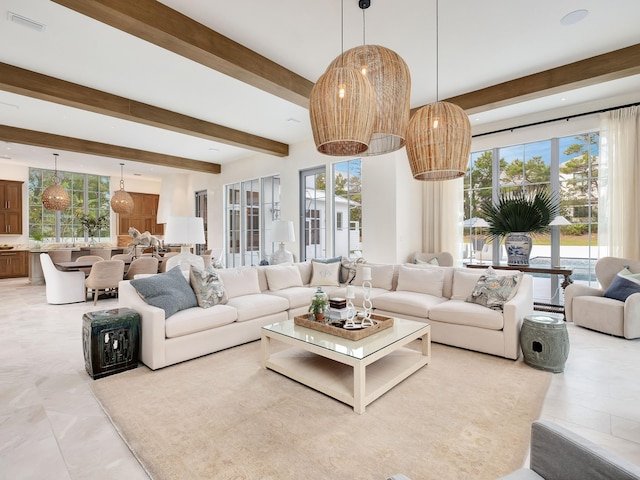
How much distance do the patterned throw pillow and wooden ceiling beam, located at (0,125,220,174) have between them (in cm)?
756

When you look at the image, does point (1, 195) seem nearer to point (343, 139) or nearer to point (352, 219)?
point (352, 219)

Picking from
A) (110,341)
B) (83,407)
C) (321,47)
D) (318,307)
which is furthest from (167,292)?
(321,47)

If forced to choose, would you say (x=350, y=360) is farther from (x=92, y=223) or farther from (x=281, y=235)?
(x=92, y=223)

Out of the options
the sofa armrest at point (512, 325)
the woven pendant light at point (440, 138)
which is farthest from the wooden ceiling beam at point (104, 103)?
the sofa armrest at point (512, 325)

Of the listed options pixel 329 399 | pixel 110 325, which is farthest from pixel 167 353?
pixel 329 399

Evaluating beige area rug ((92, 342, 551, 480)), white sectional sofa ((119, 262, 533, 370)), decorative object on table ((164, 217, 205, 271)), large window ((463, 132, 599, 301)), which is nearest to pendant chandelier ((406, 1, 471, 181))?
beige area rug ((92, 342, 551, 480))

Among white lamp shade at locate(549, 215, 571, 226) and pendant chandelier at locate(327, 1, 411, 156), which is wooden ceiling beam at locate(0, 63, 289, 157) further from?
white lamp shade at locate(549, 215, 571, 226)

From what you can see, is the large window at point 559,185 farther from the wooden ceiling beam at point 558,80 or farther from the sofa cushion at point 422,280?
the sofa cushion at point 422,280

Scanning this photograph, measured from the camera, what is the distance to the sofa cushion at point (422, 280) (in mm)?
4266

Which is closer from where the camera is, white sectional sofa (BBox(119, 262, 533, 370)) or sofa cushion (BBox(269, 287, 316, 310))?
white sectional sofa (BBox(119, 262, 533, 370))

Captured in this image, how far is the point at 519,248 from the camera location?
16.0ft

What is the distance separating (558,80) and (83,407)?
5.73m

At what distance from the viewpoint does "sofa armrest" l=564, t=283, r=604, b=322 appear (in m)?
4.33

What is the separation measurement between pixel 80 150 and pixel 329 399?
23.6 ft
